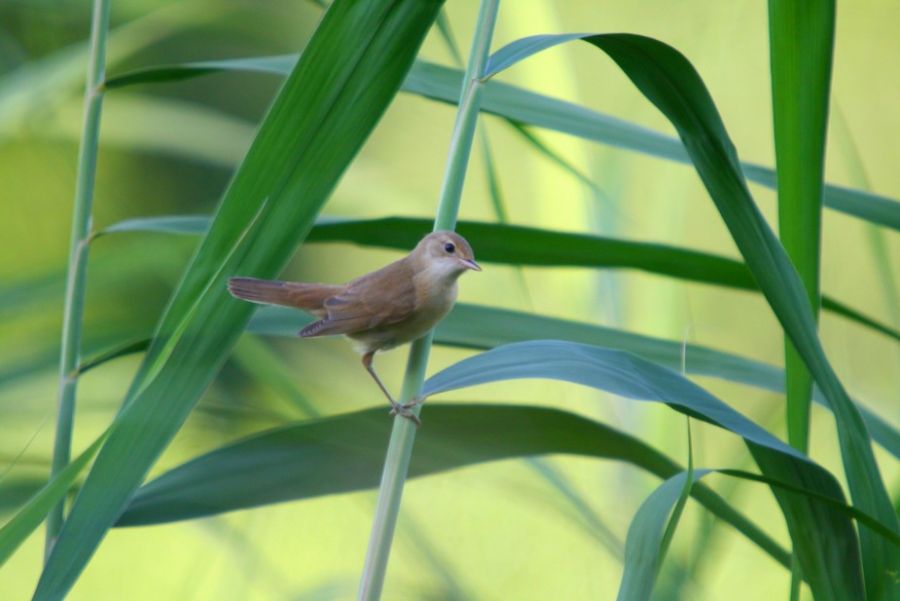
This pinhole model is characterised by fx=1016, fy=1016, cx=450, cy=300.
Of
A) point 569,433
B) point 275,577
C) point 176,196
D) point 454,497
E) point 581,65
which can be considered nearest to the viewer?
point 569,433

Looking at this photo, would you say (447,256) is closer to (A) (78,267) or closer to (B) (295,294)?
(B) (295,294)

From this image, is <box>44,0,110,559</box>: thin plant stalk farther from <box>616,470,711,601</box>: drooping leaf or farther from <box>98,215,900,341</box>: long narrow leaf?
<box>616,470,711,601</box>: drooping leaf

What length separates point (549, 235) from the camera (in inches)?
25.0

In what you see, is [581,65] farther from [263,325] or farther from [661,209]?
[263,325]

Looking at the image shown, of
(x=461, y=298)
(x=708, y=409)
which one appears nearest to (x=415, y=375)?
(x=708, y=409)

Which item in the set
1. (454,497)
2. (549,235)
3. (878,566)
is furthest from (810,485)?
(454,497)

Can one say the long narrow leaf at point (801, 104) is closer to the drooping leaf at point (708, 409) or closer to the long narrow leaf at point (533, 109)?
the drooping leaf at point (708, 409)

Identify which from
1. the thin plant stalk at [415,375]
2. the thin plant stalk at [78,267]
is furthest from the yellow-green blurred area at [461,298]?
the thin plant stalk at [415,375]

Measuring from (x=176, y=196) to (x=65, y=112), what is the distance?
117 cm

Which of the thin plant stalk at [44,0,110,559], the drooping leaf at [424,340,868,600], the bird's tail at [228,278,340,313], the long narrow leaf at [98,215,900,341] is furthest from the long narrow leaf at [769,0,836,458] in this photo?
the thin plant stalk at [44,0,110,559]

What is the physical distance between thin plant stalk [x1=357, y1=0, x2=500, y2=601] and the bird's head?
76mm

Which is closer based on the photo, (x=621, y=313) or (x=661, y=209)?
(x=621, y=313)

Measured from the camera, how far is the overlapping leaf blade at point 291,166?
48 cm

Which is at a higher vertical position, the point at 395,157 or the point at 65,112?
the point at 395,157
